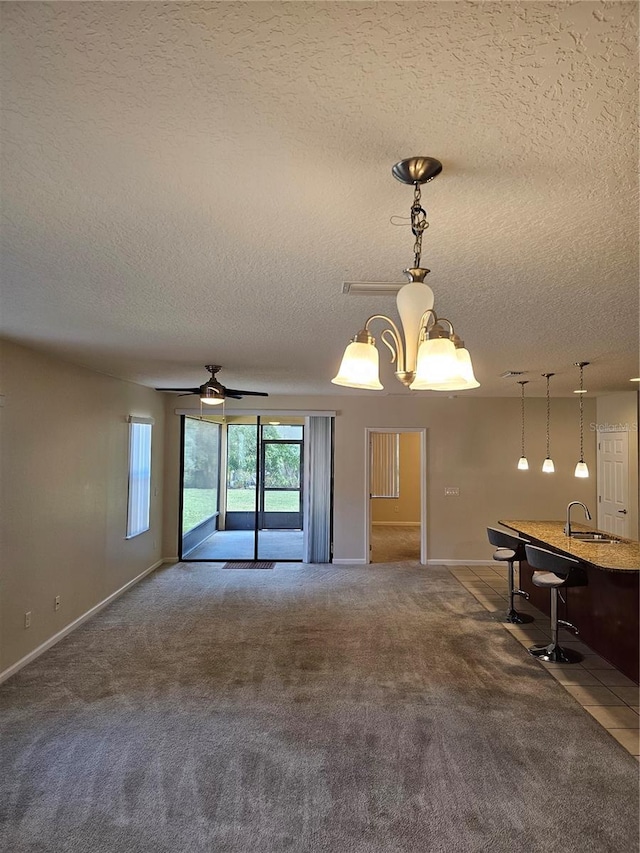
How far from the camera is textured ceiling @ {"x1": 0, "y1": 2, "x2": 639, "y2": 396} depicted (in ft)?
3.00

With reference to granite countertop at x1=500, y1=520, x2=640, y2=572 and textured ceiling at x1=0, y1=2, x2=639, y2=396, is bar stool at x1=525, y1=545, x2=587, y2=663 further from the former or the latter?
textured ceiling at x1=0, y1=2, x2=639, y2=396

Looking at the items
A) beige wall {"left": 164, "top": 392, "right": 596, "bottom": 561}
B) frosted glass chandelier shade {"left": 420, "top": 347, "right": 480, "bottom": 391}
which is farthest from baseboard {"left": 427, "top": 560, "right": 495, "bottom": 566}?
frosted glass chandelier shade {"left": 420, "top": 347, "right": 480, "bottom": 391}

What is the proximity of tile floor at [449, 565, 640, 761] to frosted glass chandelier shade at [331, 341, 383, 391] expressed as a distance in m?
2.94

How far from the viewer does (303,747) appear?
2.93 metres

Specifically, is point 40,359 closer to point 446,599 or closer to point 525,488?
point 446,599

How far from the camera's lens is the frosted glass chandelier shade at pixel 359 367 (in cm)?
147

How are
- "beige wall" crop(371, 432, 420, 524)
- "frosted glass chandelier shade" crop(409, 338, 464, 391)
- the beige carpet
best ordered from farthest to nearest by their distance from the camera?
"beige wall" crop(371, 432, 420, 524) < the beige carpet < "frosted glass chandelier shade" crop(409, 338, 464, 391)

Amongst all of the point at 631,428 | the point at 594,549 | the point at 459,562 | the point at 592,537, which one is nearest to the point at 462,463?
the point at 459,562

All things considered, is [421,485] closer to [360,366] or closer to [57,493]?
[57,493]

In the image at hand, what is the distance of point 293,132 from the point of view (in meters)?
1.21

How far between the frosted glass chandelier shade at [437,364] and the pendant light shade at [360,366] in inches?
10.1

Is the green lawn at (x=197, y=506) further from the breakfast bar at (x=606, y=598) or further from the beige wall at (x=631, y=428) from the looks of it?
the beige wall at (x=631, y=428)

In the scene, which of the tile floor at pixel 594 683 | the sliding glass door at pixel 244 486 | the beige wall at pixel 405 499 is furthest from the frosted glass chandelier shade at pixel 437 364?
the beige wall at pixel 405 499

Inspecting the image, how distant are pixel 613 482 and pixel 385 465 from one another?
3980 millimetres
